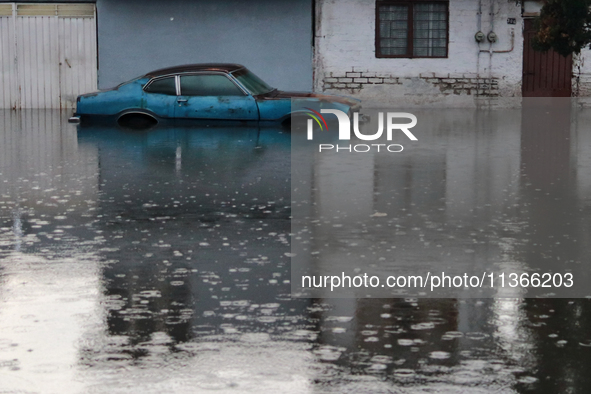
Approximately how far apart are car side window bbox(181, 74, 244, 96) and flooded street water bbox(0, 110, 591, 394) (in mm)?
5484

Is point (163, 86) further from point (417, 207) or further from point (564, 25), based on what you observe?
point (417, 207)

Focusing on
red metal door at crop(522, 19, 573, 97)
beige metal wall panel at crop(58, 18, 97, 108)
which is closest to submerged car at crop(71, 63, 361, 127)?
beige metal wall panel at crop(58, 18, 97, 108)

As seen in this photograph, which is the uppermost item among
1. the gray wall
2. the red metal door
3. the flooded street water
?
the gray wall

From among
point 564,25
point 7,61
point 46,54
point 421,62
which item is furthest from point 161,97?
point 421,62

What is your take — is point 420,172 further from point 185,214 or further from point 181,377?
point 181,377

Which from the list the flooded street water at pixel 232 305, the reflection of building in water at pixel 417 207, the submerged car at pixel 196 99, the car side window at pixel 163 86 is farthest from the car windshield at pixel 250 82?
the flooded street water at pixel 232 305

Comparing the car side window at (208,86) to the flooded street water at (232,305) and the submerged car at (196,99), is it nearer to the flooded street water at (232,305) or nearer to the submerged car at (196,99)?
the submerged car at (196,99)

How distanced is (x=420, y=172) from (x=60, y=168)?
14.8ft

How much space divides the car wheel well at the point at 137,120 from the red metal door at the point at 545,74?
1055 cm

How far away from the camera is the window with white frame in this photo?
23.7 metres

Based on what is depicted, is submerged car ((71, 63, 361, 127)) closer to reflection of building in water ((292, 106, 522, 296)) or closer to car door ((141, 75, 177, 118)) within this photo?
car door ((141, 75, 177, 118))

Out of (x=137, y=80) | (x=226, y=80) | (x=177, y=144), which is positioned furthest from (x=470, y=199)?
(x=137, y=80)

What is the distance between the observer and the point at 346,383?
176 inches

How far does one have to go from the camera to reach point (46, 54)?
77.1 ft
